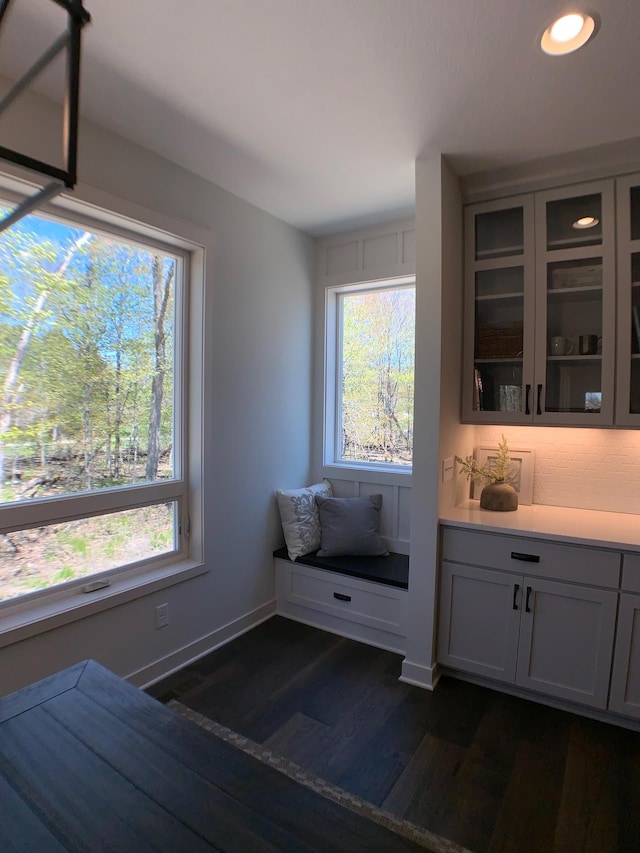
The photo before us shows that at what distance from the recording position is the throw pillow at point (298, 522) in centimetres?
310

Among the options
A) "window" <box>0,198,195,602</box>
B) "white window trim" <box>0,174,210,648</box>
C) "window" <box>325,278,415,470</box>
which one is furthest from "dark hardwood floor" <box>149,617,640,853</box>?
"window" <box>325,278,415,470</box>

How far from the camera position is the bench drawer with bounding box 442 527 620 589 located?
2092 mm

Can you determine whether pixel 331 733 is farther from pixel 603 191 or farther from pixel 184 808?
pixel 603 191

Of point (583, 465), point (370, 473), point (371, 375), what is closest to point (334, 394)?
point (371, 375)

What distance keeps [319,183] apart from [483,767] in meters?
2.92

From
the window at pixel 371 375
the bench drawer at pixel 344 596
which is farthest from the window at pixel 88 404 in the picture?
the window at pixel 371 375

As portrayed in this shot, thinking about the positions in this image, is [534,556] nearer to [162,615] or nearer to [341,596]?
[341,596]

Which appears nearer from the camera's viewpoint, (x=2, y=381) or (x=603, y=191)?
(x=2, y=381)

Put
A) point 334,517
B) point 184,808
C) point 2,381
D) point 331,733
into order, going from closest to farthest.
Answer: point 184,808
point 2,381
point 331,733
point 334,517

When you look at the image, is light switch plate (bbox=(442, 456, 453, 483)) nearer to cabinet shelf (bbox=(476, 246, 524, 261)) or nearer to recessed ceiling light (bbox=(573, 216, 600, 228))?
cabinet shelf (bbox=(476, 246, 524, 261))

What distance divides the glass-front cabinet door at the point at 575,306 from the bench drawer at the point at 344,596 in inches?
52.7

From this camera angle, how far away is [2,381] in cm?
186

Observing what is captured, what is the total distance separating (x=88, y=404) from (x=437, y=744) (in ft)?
7.13

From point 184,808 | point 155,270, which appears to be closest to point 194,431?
point 155,270
